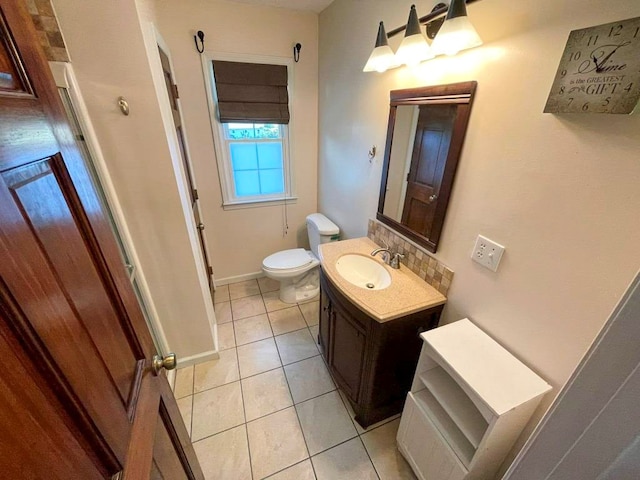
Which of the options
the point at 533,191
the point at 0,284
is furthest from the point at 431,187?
the point at 0,284

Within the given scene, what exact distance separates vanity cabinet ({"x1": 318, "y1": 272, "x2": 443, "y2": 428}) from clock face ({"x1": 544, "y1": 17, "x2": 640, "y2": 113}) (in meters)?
0.93

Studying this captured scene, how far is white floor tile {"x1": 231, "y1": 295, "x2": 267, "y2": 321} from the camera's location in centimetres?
239

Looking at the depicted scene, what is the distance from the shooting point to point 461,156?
1.14m

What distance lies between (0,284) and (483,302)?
1366 mm

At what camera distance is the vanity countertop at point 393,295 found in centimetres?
120

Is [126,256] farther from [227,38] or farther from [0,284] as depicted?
[227,38]

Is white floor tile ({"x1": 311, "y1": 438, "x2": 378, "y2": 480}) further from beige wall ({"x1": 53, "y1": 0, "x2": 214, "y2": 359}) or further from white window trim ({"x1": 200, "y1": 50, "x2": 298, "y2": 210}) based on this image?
white window trim ({"x1": 200, "y1": 50, "x2": 298, "y2": 210})

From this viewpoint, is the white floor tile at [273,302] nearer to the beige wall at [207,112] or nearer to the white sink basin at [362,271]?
the beige wall at [207,112]

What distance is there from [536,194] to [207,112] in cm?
227

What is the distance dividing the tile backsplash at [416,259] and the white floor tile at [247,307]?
1.30 meters

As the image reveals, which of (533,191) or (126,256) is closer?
(533,191)

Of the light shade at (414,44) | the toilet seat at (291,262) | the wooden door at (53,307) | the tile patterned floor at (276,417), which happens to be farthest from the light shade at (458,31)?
the tile patterned floor at (276,417)

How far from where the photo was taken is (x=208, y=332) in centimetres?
186

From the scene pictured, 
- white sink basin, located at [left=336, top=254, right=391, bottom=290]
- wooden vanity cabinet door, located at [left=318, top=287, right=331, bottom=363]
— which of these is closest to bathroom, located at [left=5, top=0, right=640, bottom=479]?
white sink basin, located at [left=336, top=254, right=391, bottom=290]
